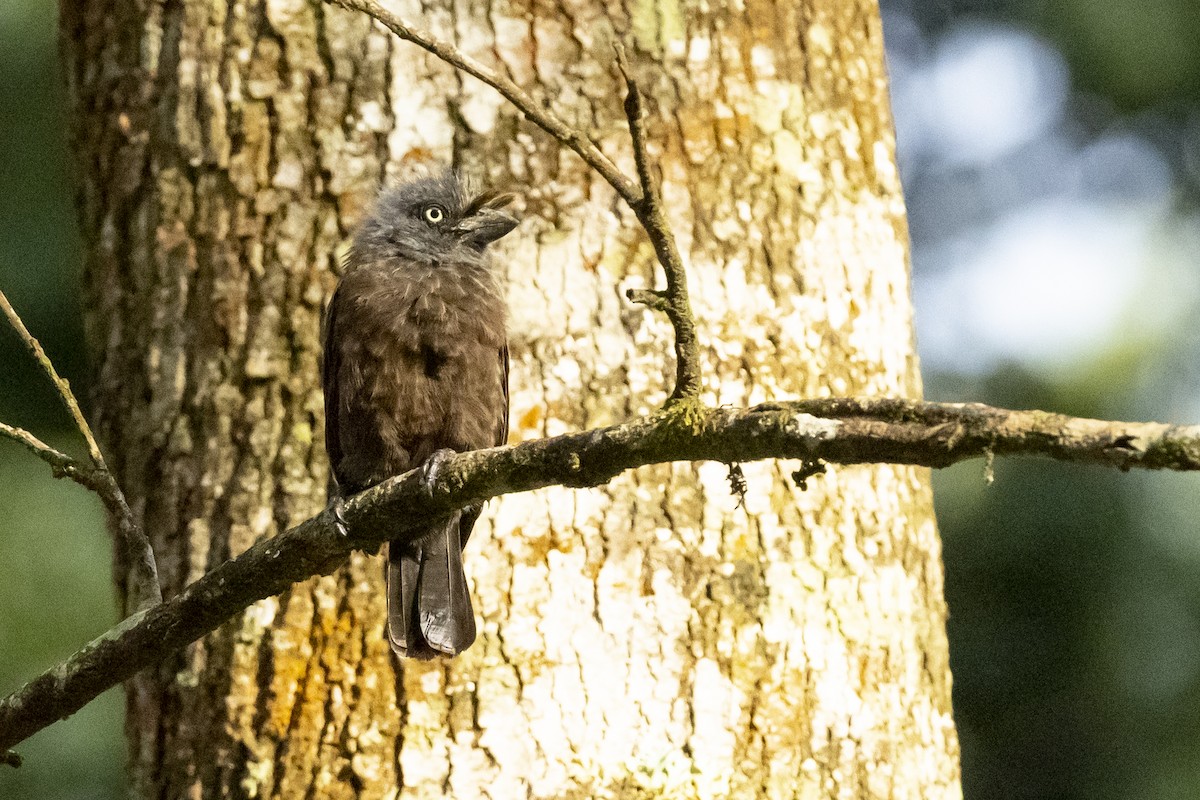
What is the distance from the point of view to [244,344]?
128 inches

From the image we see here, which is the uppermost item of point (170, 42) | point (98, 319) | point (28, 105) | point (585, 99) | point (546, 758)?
point (28, 105)

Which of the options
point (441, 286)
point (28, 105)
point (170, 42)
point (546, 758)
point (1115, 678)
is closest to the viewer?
point (546, 758)

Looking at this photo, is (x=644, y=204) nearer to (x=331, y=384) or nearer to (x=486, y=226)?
(x=486, y=226)

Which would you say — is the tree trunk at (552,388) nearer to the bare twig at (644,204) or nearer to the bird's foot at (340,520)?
the bird's foot at (340,520)

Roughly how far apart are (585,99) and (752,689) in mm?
1420

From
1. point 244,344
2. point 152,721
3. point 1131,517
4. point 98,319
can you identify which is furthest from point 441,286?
point 1131,517

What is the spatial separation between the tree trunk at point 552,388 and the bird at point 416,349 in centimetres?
20

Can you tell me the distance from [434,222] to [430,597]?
1.40 meters

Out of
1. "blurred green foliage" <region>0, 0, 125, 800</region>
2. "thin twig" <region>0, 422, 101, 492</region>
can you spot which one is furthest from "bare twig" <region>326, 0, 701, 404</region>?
"blurred green foliage" <region>0, 0, 125, 800</region>

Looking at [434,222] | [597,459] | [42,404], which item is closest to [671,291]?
[597,459]

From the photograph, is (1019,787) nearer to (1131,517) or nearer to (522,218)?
(1131,517)

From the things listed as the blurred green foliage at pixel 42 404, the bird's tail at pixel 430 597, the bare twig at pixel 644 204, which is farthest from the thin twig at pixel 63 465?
the blurred green foliage at pixel 42 404

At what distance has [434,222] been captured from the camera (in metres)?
3.93

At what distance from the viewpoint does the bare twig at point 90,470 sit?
2.68 metres
